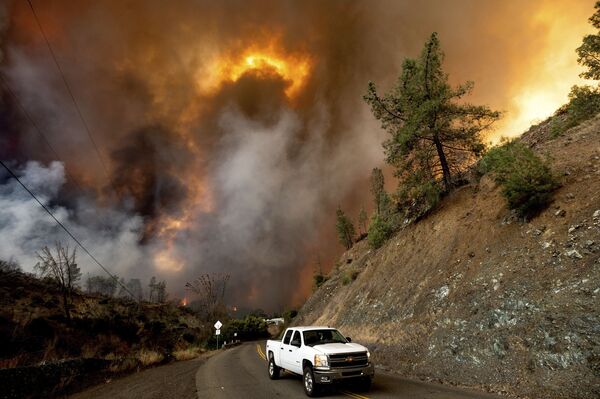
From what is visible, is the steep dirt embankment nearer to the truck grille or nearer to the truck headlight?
the truck grille

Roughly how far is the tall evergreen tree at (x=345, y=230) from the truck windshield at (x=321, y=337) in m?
74.1

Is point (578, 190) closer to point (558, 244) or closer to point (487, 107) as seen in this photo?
point (558, 244)

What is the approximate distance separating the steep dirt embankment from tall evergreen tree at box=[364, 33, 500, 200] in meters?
2.40

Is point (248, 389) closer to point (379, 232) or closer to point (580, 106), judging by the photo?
point (379, 232)

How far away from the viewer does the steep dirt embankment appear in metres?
9.21

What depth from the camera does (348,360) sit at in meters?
10.2

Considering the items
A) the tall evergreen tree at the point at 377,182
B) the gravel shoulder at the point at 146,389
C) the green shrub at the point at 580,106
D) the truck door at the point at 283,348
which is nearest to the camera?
the gravel shoulder at the point at 146,389

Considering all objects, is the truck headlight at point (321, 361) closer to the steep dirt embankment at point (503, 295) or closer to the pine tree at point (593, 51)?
the steep dirt embankment at point (503, 295)

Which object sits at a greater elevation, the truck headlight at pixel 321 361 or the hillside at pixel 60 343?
the hillside at pixel 60 343

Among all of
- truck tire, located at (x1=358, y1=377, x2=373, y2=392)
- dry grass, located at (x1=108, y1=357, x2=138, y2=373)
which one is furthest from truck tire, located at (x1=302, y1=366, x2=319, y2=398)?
dry grass, located at (x1=108, y1=357, x2=138, y2=373)

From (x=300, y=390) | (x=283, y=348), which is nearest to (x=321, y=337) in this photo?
(x=300, y=390)

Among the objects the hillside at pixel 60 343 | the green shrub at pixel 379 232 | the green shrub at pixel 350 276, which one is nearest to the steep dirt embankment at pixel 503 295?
the green shrub at pixel 379 232

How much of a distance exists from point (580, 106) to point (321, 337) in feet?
66.6

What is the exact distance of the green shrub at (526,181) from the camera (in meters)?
14.5
